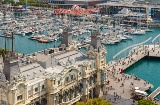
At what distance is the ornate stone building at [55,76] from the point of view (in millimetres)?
67750

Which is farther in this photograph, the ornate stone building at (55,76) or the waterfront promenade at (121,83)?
the waterfront promenade at (121,83)

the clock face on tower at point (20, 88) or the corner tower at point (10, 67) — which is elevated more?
the corner tower at point (10, 67)

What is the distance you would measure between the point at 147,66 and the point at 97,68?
50480 millimetres

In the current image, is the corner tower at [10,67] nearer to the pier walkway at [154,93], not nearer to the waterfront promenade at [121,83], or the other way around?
the waterfront promenade at [121,83]

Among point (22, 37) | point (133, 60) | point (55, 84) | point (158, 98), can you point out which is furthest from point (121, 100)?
point (22, 37)

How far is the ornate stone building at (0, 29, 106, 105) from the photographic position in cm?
6775

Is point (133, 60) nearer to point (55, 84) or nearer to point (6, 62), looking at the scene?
point (55, 84)

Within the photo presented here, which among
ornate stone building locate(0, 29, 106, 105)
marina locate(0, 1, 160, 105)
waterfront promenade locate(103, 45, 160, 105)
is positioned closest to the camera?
ornate stone building locate(0, 29, 106, 105)

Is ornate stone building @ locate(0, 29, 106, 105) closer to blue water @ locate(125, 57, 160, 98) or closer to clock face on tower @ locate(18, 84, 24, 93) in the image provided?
clock face on tower @ locate(18, 84, 24, 93)

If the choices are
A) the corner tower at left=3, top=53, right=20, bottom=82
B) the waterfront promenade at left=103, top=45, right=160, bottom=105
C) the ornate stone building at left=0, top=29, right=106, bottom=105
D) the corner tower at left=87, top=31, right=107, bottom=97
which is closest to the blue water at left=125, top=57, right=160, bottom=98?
the waterfront promenade at left=103, top=45, right=160, bottom=105

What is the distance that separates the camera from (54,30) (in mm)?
196625

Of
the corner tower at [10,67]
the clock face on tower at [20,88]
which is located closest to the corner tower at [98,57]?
the corner tower at [10,67]

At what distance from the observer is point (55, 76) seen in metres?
75.9

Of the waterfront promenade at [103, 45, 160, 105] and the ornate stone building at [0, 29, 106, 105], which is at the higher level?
the ornate stone building at [0, 29, 106, 105]
